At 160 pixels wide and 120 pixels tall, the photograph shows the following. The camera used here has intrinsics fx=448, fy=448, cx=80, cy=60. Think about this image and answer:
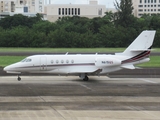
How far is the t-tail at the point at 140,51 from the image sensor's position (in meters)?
38.5

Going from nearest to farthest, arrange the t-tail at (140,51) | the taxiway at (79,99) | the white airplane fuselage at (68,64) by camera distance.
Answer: the taxiway at (79,99) < the white airplane fuselage at (68,64) < the t-tail at (140,51)

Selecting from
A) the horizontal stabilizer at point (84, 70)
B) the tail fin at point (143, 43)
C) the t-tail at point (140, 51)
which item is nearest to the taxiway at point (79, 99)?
the horizontal stabilizer at point (84, 70)

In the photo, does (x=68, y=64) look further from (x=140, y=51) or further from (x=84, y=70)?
(x=140, y=51)

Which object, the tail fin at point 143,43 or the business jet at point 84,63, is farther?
the tail fin at point 143,43

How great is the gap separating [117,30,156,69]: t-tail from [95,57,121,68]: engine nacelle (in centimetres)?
96

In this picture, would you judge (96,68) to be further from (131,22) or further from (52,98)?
(131,22)

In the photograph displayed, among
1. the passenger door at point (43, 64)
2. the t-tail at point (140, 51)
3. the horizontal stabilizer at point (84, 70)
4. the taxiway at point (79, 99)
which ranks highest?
the t-tail at point (140, 51)

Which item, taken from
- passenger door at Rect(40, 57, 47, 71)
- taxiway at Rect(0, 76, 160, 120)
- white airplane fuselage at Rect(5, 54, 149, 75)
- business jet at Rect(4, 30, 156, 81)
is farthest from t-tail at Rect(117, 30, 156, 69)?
passenger door at Rect(40, 57, 47, 71)

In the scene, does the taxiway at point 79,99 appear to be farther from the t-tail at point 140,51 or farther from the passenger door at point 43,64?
the t-tail at point 140,51

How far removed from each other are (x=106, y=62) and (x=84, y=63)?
6.18 ft

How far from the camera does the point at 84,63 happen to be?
3812 centimetres

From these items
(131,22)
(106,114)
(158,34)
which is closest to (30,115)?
(106,114)

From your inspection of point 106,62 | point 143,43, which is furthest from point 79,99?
point 143,43

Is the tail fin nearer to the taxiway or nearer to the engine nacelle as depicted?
the engine nacelle
